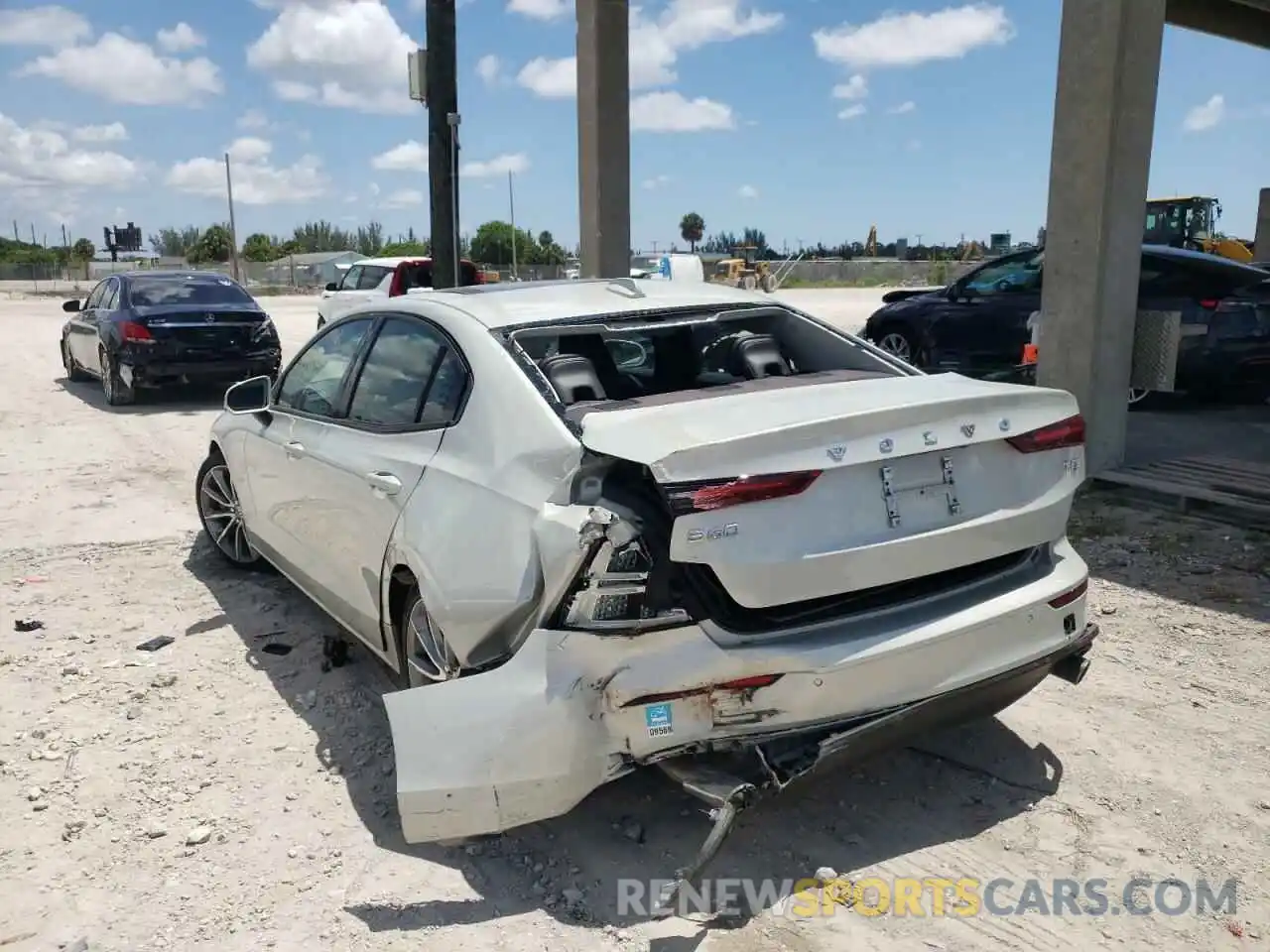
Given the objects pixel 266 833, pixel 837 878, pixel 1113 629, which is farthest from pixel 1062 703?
pixel 266 833

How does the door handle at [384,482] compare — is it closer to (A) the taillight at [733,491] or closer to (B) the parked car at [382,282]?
(A) the taillight at [733,491]

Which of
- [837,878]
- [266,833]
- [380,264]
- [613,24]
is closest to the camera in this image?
[837,878]

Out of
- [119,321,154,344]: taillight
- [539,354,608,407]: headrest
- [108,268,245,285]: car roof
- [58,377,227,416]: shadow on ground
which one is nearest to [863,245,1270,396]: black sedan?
[539,354,608,407]: headrest

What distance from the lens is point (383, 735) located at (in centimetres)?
393

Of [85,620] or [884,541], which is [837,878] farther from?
[85,620]

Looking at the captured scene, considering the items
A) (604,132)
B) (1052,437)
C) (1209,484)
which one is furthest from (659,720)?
(604,132)

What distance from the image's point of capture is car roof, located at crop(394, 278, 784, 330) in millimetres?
3752

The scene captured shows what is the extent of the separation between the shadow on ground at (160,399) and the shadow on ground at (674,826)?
9000 millimetres

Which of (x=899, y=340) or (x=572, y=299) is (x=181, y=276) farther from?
(x=572, y=299)

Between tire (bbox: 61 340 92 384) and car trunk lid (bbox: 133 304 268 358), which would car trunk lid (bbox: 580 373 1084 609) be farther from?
tire (bbox: 61 340 92 384)

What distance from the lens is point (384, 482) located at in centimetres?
365

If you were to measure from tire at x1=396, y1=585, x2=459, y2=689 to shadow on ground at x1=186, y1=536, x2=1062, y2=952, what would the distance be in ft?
1.20

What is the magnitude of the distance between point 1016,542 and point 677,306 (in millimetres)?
1559

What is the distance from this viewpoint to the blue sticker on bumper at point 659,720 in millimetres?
2717
